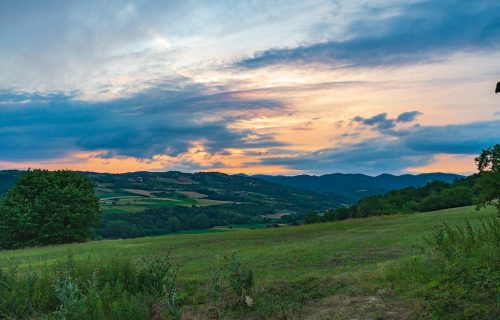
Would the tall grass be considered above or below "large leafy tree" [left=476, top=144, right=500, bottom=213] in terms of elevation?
below

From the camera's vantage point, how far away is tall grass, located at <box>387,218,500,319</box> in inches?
448

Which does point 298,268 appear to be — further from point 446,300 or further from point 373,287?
point 446,300

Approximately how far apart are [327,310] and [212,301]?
4464 mm

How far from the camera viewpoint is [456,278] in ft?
42.5

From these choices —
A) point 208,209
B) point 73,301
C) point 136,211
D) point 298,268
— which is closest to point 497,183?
point 298,268

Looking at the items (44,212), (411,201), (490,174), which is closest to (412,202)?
(411,201)

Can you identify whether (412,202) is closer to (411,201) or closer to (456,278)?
(411,201)

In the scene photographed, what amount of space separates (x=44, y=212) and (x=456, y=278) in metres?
56.2

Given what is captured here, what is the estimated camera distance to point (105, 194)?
580ft

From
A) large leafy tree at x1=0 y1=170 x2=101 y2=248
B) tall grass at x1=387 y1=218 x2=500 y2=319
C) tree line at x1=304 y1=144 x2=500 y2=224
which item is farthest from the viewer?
tree line at x1=304 y1=144 x2=500 y2=224

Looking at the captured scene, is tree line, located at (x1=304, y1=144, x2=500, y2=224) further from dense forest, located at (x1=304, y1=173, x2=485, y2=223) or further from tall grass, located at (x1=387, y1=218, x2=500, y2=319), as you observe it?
tall grass, located at (x1=387, y1=218, x2=500, y2=319)

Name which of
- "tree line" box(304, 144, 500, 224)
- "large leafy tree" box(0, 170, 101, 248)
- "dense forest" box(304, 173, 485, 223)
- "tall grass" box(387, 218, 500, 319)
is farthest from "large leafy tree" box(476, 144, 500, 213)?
"dense forest" box(304, 173, 485, 223)

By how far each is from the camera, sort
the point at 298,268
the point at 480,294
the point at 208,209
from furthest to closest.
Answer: the point at 208,209 → the point at 298,268 → the point at 480,294

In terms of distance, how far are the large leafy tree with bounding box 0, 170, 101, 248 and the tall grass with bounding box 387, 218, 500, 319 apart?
5259cm
